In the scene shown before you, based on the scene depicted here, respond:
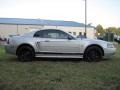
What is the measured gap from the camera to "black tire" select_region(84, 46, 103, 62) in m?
11.3

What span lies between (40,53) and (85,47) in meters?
1.92

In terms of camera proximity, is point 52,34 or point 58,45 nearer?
point 58,45

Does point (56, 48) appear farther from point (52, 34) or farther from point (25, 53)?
point (25, 53)

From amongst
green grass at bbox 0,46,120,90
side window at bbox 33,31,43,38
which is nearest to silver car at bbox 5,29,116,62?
side window at bbox 33,31,43,38

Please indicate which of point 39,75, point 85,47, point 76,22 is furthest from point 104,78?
point 76,22

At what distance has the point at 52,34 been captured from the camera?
11562mm

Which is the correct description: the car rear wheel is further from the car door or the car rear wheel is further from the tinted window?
the tinted window

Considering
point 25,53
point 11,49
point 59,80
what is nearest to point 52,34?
point 25,53

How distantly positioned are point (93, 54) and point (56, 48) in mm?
1602

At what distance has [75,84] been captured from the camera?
6527 mm

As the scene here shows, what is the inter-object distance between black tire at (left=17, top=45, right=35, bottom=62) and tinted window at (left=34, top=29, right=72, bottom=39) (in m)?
0.71

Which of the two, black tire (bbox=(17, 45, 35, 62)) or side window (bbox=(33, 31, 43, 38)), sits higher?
side window (bbox=(33, 31, 43, 38))

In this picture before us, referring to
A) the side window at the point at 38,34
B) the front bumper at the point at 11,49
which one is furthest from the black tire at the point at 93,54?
the front bumper at the point at 11,49

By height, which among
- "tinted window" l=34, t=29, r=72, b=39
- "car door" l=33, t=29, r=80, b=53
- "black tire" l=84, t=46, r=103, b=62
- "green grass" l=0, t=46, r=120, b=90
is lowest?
"green grass" l=0, t=46, r=120, b=90
